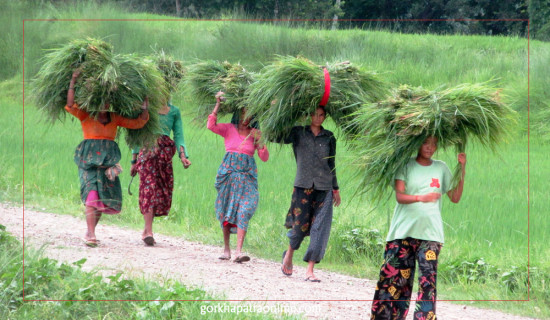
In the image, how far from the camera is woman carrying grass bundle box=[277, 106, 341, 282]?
5.97 metres

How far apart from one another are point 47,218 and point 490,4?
2183 centimetres

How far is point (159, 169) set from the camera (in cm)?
705

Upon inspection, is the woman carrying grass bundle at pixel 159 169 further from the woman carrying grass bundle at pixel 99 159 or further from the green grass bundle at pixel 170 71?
the woman carrying grass bundle at pixel 99 159

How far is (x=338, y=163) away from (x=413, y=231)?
93 cm

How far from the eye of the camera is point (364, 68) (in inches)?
237

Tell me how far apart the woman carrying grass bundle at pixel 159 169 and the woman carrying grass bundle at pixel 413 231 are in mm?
2702

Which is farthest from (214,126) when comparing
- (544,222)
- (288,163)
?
(288,163)

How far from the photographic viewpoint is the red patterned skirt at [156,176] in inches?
276

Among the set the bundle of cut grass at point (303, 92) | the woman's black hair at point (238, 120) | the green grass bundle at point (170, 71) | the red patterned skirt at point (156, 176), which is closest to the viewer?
the bundle of cut grass at point (303, 92)

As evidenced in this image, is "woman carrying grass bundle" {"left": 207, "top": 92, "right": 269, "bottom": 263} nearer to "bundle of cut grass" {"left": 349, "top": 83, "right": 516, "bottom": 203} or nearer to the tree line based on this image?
"bundle of cut grass" {"left": 349, "top": 83, "right": 516, "bottom": 203}

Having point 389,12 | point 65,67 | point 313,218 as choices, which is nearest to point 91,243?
point 65,67

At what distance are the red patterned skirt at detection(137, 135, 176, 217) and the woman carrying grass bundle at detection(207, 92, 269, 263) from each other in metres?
0.66

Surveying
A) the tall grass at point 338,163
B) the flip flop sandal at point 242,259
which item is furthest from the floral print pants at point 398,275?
the flip flop sandal at point 242,259

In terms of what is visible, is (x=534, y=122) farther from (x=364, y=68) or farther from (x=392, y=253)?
(x=392, y=253)
